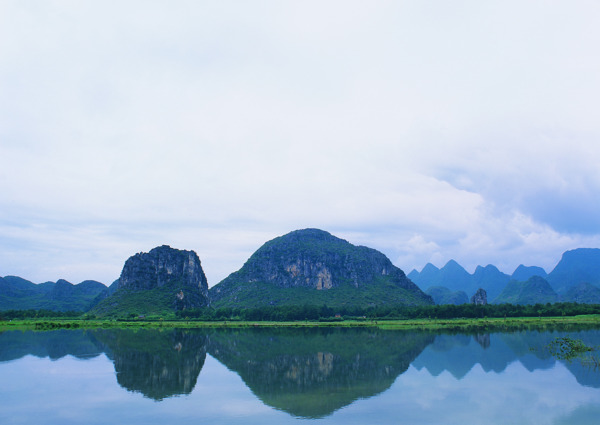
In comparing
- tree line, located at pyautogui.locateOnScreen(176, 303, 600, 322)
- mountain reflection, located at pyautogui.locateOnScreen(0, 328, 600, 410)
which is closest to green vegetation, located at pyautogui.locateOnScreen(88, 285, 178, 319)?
tree line, located at pyautogui.locateOnScreen(176, 303, 600, 322)

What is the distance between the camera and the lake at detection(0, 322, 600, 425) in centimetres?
2380

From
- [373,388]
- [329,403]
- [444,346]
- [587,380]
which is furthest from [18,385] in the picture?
[444,346]

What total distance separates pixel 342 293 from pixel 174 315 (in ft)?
262

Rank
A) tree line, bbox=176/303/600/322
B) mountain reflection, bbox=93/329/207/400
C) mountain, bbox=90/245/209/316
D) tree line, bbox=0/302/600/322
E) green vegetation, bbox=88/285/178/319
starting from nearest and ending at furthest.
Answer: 1. mountain reflection, bbox=93/329/207/400
2. tree line, bbox=176/303/600/322
3. tree line, bbox=0/302/600/322
4. green vegetation, bbox=88/285/178/319
5. mountain, bbox=90/245/209/316

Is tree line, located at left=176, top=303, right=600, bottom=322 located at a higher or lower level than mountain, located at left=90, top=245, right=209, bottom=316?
lower

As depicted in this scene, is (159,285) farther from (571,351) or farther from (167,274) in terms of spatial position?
(571,351)

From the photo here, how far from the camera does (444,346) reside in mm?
56406

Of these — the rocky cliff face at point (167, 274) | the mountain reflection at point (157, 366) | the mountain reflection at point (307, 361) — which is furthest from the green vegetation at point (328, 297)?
the mountain reflection at point (157, 366)

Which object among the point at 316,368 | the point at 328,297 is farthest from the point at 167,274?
the point at 316,368

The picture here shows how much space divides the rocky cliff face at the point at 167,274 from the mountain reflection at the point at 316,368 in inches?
4549

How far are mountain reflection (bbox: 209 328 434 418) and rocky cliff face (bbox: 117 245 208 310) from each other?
4549 inches

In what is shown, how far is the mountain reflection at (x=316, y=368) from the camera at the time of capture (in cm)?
2782

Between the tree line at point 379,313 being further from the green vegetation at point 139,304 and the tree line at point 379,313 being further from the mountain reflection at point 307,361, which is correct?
the mountain reflection at point 307,361

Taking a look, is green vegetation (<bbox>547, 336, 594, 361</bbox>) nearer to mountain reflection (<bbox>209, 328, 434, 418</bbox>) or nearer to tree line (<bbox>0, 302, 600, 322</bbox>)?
mountain reflection (<bbox>209, 328, 434, 418</bbox>)
